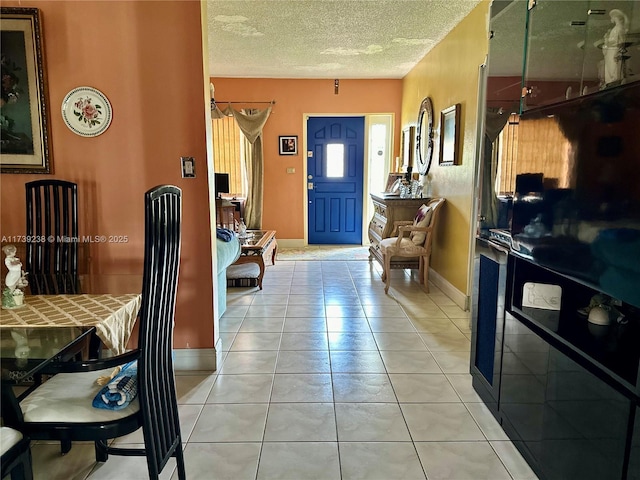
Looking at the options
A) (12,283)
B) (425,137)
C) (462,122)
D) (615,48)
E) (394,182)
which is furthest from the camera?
(394,182)

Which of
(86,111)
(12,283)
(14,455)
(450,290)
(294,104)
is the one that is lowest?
(450,290)

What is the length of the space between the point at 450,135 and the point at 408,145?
74.3 inches

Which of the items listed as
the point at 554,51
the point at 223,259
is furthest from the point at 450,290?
the point at 554,51

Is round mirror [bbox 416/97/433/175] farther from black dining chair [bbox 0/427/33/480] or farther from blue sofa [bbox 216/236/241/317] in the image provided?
black dining chair [bbox 0/427/33/480]

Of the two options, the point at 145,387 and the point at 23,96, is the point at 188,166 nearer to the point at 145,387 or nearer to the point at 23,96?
the point at 23,96

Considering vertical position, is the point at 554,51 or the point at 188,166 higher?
the point at 554,51

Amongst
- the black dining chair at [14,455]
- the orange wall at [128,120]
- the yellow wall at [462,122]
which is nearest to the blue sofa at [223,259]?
the orange wall at [128,120]

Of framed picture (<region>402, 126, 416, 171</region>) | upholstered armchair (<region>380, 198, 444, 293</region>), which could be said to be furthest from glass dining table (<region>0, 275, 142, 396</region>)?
framed picture (<region>402, 126, 416, 171</region>)

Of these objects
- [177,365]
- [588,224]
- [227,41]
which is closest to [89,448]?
[177,365]

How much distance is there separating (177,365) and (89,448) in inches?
30.6

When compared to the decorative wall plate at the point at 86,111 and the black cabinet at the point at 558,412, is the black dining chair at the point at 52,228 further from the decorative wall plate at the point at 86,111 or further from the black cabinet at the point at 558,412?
the black cabinet at the point at 558,412

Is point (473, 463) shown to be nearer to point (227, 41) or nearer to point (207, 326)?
point (207, 326)

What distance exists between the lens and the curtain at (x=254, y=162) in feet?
20.6

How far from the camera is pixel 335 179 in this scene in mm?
6707
